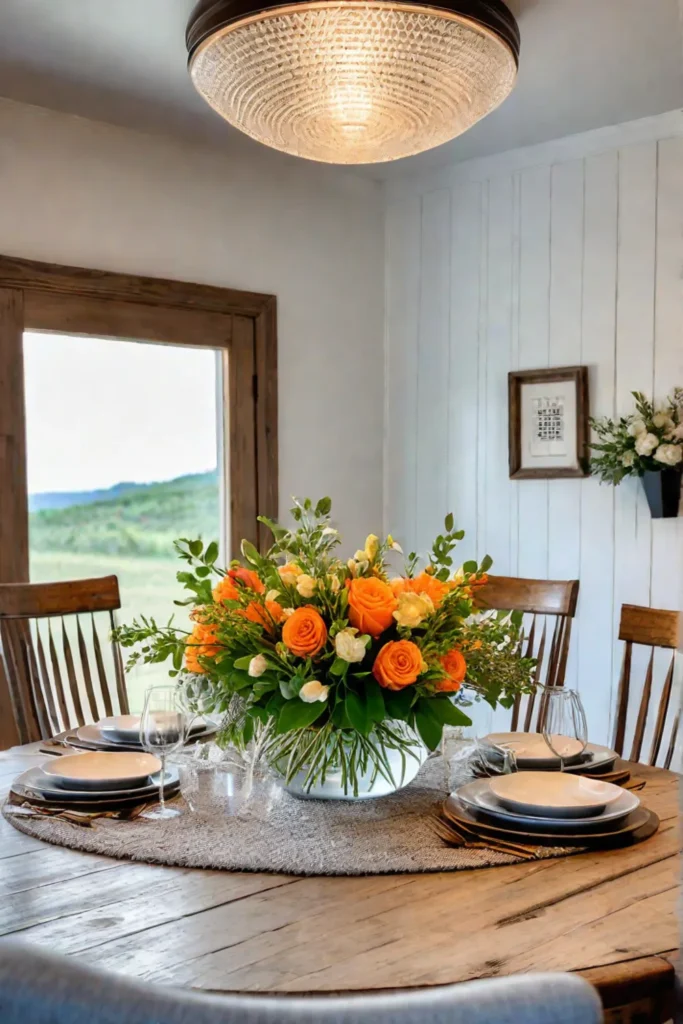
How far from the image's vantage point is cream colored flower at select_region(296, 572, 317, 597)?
1.56 meters

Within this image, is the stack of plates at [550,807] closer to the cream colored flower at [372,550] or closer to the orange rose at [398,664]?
the orange rose at [398,664]

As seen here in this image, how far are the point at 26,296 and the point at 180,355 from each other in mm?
597

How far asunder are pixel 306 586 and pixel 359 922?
53 cm

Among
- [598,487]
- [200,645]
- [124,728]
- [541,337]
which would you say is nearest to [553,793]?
[200,645]

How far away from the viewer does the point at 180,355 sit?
3506mm

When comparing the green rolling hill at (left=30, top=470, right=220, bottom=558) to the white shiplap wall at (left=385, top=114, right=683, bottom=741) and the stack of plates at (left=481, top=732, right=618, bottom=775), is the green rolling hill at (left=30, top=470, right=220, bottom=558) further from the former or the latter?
the stack of plates at (left=481, top=732, right=618, bottom=775)

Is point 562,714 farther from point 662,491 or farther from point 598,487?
point 598,487

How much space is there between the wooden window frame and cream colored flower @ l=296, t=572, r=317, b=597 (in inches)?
69.0

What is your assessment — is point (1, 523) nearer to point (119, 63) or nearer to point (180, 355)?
point (180, 355)

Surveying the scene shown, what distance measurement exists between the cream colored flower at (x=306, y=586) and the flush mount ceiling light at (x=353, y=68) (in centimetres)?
104

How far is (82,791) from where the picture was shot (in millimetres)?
1661

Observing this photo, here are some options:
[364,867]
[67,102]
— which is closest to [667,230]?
[67,102]

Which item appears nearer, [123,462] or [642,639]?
[642,639]

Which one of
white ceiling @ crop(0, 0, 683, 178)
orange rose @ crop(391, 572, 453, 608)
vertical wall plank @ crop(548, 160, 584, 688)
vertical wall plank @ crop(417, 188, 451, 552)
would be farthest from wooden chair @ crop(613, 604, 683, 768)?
vertical wall plank @ crop(417, 188, 451, 552)
